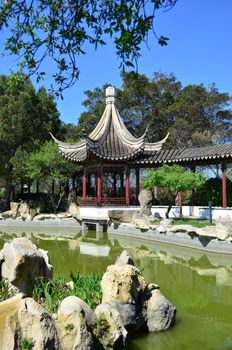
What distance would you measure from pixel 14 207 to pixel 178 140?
1251cm

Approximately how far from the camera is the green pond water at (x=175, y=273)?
5.16 meters

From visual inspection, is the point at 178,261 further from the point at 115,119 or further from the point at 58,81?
the point at 115,119

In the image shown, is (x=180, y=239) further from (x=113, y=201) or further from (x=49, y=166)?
(x=49, y=166)

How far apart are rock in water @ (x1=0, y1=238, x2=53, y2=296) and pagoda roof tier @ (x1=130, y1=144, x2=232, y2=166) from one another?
10950 millimetres

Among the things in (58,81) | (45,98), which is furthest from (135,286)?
(45,98)

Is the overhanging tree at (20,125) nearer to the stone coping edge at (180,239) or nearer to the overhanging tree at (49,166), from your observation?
the overhanging tree at (49,166)

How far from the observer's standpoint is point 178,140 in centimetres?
2831

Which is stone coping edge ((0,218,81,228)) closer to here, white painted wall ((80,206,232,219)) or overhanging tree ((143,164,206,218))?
white painted wall ((80,206,232,219))

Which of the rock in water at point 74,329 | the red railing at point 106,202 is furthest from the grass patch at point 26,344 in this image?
the red railing at point 106,202

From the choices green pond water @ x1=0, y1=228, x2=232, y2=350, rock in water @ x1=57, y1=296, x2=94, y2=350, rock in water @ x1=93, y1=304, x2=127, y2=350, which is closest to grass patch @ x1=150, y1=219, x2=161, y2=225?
green pond water @ x1=0, y1=228, x2=232, y2=350

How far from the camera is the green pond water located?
16.9ft

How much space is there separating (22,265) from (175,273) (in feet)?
15.6

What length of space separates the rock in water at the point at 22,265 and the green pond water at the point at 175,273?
5.04 ft

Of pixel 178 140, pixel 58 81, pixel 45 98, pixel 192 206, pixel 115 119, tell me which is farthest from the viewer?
pixel 178 140
